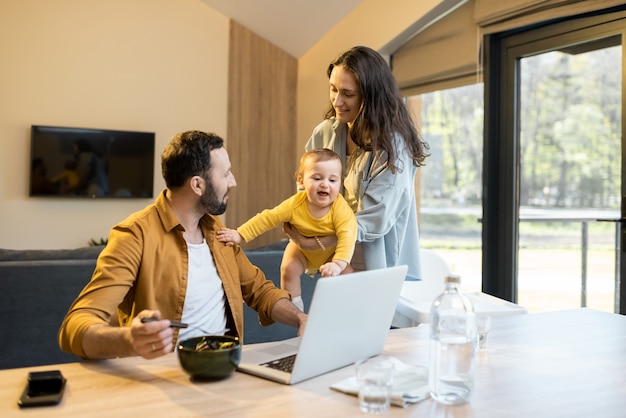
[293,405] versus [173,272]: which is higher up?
[173,272]

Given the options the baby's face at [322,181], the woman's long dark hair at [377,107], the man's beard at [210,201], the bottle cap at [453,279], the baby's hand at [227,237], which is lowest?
the bottle cap at [453,279]

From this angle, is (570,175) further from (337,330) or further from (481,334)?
(337,330)

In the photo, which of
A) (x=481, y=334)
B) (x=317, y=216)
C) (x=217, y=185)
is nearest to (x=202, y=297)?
(x=217, y=185)

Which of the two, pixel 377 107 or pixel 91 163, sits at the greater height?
pixel 91 163

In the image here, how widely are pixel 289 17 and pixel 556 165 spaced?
2.85 metres

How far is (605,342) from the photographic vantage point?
179 cm

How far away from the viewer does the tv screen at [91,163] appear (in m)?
5.73

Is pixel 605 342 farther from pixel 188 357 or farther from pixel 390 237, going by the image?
pixel 188 357

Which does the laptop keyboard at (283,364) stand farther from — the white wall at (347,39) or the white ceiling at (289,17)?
the white ceiling at (289,17)

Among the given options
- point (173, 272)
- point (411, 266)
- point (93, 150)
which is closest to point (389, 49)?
point (93, 150)

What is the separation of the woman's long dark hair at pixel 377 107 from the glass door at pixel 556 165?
1795mm

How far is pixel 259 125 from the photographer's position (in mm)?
6539

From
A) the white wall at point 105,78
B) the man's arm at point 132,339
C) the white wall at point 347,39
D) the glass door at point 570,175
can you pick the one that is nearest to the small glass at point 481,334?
the man's arm at point 132,339

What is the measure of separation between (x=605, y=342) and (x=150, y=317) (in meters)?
1.18
